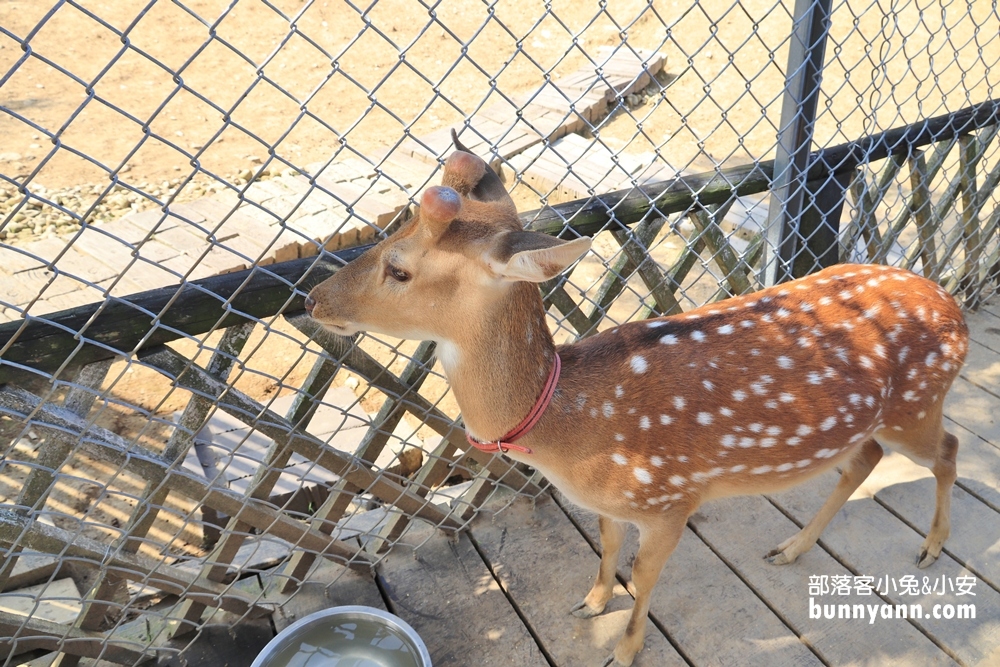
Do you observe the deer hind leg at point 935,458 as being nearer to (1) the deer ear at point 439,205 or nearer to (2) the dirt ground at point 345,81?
(1) the deer ear at point 439,205

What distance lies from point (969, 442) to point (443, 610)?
2.22 meters

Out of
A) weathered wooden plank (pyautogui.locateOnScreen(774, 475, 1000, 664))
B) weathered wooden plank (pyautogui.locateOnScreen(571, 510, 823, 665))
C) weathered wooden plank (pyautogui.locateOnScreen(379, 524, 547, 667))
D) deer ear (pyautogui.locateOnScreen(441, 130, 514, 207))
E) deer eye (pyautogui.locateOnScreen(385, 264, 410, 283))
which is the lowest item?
weathered wooden plank (pyautogui.locateOnScreen(774, 475, 1000, 664))

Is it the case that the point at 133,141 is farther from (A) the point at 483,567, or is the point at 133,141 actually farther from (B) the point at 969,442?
(B) the point at 969,442

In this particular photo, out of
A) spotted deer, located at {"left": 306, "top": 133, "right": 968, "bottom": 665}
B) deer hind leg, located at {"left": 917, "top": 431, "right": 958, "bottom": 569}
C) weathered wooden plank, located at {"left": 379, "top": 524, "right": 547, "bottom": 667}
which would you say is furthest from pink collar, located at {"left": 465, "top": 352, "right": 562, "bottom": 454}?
deer hind leg, located at {"left": 917, "top": 431, "right": 958, "bottom": 569}

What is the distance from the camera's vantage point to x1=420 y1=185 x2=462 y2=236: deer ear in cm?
185

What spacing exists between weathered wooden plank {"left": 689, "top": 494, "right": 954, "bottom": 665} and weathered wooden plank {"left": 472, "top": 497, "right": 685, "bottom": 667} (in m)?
0.40

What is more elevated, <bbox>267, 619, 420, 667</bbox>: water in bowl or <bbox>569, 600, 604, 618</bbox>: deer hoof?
<bbox>267, 619, 420, 667</bbox>: water in bowl

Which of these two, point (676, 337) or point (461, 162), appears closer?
point (461, 162)

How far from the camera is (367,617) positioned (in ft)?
7.58

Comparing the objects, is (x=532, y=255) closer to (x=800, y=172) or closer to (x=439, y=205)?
(x=439, y=205)

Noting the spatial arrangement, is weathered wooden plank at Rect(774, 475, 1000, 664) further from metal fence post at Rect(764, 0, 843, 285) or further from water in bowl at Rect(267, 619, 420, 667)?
water in bowl at Rect(267, 619, 420, 667)

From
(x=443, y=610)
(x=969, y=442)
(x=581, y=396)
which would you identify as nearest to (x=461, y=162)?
(x=581, y=396)

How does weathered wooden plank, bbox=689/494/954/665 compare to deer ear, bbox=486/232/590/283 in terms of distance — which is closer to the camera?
deer ear, bbox=486/232/590/283

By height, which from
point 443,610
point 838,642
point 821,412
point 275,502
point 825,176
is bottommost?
point 838,642
